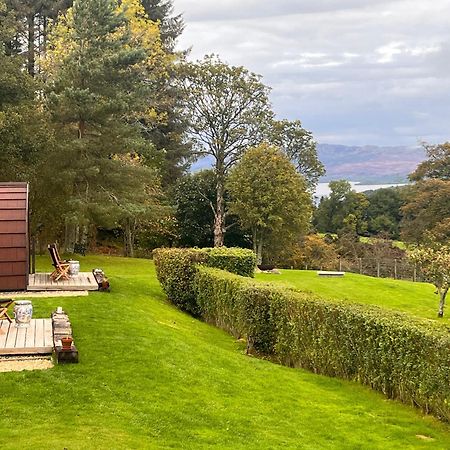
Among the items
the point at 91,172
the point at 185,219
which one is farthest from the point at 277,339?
the point at 185,219

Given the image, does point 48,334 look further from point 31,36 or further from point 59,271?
point 31,36

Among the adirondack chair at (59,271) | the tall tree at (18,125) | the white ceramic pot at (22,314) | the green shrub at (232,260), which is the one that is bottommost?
the white ceramic pot at (22,314)

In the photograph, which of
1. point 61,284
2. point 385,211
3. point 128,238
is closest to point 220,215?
point 128,238

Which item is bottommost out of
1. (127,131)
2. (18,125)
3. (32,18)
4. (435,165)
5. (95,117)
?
(18,125)

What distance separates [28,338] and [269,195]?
23734mm

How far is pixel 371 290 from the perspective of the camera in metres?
25.0

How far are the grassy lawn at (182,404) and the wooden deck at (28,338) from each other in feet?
1.87

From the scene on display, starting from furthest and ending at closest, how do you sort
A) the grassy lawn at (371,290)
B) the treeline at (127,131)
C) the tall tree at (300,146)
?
1. the tall tree at (300,146)
2. the treeline at (127,131)
3. the grassy lawn at (371,290)

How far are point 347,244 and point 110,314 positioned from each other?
35.8m

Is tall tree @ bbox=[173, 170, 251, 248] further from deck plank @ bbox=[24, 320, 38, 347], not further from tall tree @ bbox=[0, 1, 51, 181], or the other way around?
deck plank @ bbox=[24, 320, 38, 347]

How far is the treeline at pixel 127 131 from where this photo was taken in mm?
24031

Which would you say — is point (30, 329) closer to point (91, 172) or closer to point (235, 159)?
point (91, 172)

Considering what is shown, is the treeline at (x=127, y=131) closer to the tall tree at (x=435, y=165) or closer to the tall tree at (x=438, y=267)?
the tall tree at (x=435, y=165)

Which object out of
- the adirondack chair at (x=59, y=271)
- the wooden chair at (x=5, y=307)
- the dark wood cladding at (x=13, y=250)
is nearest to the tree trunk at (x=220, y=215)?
the adirondack chair at (x=59, y=271)
